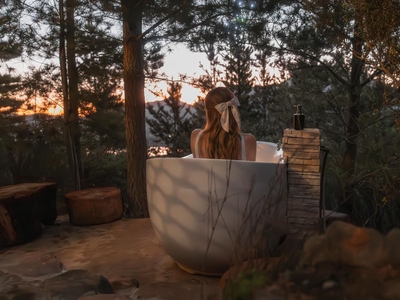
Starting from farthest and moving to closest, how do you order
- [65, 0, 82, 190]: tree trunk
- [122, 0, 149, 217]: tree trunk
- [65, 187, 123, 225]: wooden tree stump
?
[65, 0, 82, 190]: tree trunk → [122, 0, 149, 217]: tree trunk → [65, 187, 123, 225]: wooden tree stump

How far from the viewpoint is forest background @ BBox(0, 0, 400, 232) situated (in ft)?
13.1

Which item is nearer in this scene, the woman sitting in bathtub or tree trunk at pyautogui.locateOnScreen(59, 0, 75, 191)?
the woman sitting in bathtub

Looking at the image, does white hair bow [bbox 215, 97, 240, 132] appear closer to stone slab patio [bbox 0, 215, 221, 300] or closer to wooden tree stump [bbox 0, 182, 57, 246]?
stone slab patio [bbox 0, 215, 221, 300]

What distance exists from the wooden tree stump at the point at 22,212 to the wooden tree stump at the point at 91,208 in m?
0.26

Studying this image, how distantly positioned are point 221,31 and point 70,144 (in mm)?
2299

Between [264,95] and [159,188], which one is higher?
[264,95]

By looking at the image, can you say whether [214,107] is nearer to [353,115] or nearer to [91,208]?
[91,208]

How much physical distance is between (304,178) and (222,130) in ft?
1.94

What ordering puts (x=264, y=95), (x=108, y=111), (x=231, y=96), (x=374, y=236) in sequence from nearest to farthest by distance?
(x=374, y=236), (x=231, y=96), (x=108, y=111), (x=264, y=95)

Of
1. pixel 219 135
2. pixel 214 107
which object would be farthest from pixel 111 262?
pixel 214 107

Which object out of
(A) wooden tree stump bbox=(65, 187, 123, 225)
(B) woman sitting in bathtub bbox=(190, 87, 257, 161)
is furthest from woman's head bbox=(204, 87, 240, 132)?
(A) wooden tree stump bbox=(65, 187, 123, 225)

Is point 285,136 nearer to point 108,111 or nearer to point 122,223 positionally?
point 122,223

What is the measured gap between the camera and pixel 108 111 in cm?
538

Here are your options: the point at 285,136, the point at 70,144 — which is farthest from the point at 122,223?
the point at 285,136
